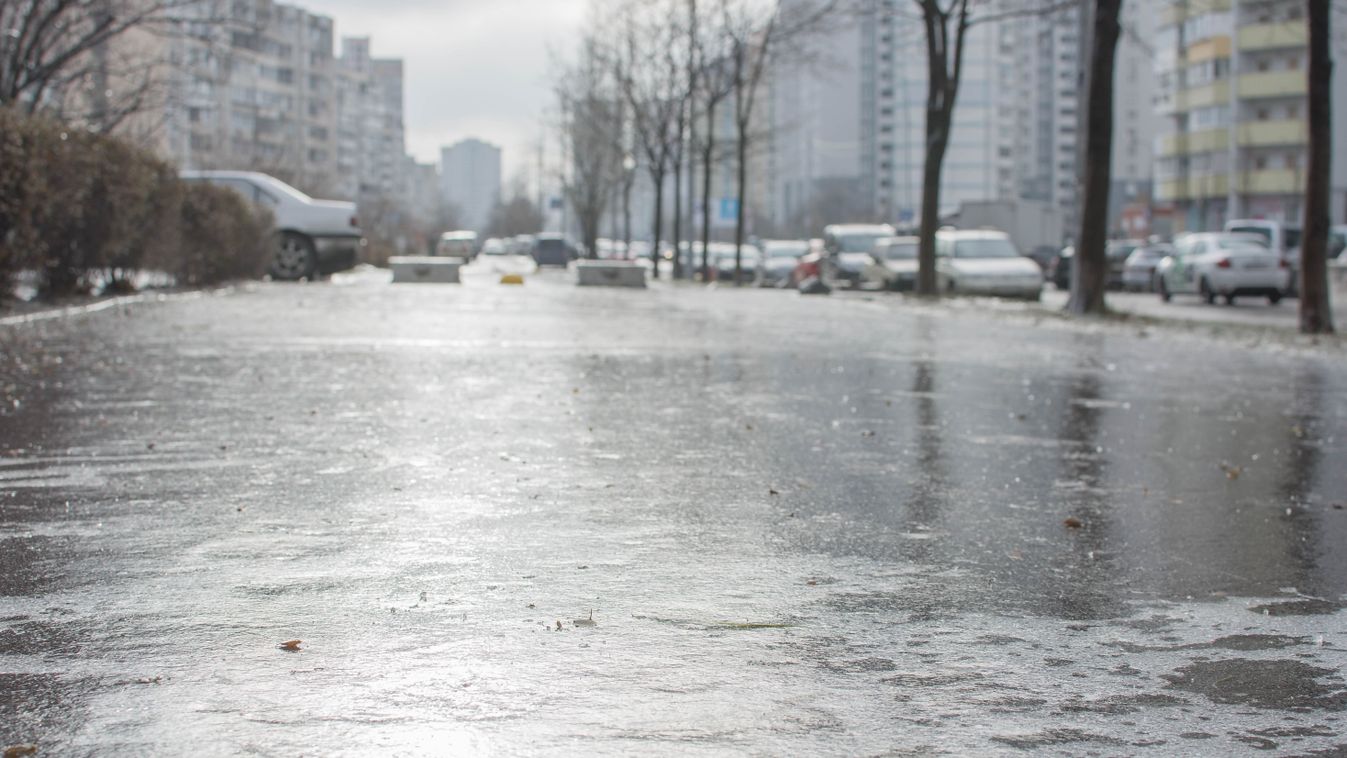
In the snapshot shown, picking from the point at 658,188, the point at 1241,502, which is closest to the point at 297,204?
the point at 1241,502

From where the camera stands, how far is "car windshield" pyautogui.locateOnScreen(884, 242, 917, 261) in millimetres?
40969

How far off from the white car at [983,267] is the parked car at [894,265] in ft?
6.44

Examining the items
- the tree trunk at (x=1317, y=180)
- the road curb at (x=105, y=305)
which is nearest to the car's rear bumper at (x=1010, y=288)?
the tree trunk at (x=1317, y=180)

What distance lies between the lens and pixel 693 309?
25.8 m

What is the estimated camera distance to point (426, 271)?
3572 cm

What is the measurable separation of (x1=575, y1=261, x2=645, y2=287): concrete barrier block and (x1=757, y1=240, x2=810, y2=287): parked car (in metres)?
11.1

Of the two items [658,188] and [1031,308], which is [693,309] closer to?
[1031,308]

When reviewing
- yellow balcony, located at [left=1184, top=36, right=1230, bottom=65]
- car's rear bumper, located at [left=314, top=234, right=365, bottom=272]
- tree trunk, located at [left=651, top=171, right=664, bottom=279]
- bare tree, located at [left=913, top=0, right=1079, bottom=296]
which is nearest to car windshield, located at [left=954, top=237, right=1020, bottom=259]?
bare tree, located at [left=913, top=0, right=1079, bottom=296]

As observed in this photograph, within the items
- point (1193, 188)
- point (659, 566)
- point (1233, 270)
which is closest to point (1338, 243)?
point (1233, 270)

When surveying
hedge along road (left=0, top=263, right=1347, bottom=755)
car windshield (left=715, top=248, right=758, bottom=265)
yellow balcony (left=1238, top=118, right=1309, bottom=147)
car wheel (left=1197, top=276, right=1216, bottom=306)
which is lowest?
hedge along road (left=0, top=263, right=1347, bottom=755)

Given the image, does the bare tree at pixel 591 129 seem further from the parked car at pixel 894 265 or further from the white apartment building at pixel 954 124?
the white apartment building at pixel 954 124

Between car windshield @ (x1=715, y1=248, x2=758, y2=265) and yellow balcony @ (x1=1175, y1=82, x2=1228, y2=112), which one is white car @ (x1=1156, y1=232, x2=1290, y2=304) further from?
yellow balcony @ (x1=1175, y1=82, x2=1228, y2=112)

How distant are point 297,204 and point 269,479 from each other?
2388cm

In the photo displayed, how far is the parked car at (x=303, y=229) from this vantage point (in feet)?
98.6
